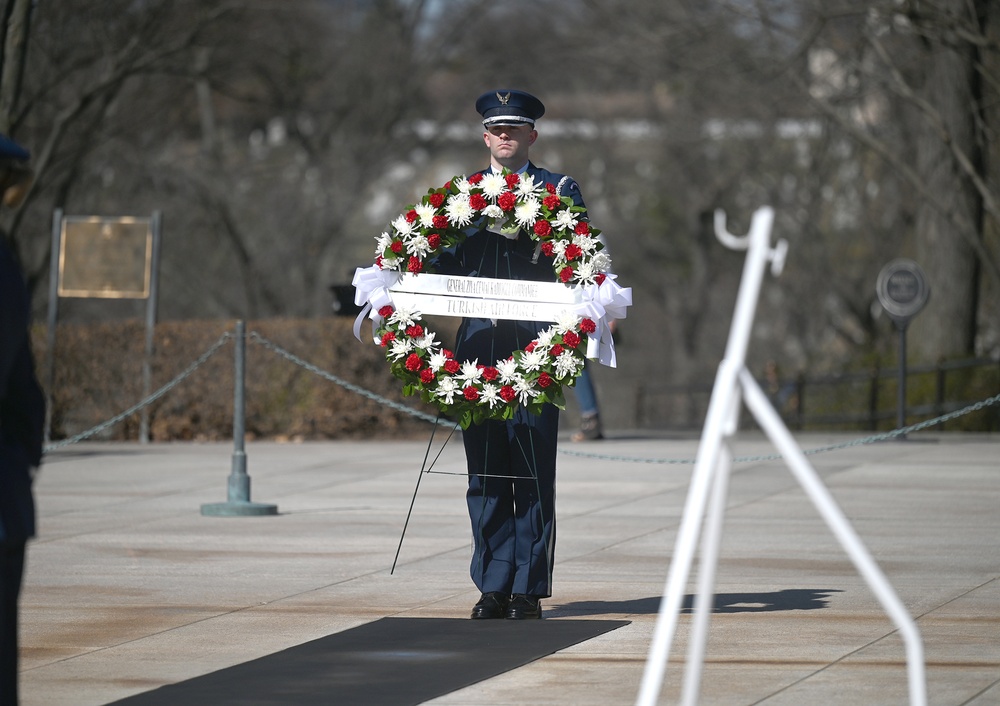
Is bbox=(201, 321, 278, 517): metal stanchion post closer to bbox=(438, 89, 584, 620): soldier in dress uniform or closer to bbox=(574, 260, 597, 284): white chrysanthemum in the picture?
bbox=(438, 89, 584, 620): soldier in dress uniform

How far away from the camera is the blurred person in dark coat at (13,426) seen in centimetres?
435

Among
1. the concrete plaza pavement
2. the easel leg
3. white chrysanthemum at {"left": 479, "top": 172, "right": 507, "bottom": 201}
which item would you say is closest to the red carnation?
white chrysanthemum at {"left": 479, "top": 172, "right": 507, "bottom": 201}

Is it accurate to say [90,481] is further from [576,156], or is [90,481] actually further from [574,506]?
[576,156]

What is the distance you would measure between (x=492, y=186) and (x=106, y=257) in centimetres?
1136

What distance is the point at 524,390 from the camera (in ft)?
23.3

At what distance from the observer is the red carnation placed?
7102mm

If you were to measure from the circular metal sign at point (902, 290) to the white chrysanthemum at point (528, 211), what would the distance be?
36.5ft

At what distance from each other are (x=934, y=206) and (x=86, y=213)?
577 inches

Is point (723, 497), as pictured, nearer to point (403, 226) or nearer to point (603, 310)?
point (603, 310)

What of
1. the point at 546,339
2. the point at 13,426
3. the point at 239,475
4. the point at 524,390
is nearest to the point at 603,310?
the point at 546,339

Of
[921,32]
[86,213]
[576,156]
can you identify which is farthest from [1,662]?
[576,156]

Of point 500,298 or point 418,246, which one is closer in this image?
point 500,298

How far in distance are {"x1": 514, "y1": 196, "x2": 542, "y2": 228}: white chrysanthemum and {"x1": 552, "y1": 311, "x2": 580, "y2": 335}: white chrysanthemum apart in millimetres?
443

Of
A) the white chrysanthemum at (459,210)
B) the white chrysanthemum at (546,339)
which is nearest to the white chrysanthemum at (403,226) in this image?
the white chrysanthemum at (459,210)
